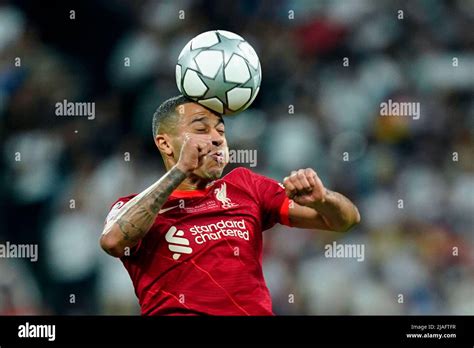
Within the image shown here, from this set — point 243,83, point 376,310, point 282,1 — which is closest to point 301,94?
Answer: point 282,1

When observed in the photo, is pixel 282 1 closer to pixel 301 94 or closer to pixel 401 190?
pixel 301 94

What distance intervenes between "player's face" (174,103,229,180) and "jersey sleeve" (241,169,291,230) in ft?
1.10

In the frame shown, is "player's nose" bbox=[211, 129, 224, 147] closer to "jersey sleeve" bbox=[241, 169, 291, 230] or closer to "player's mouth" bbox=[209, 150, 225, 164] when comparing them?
"player's mouth" bbox=[209, 150, 225, 164]

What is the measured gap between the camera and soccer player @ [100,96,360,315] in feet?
13.4

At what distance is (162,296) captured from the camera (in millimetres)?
4191

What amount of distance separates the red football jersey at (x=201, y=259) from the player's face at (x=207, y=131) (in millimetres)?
198

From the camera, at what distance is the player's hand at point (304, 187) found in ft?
12.9

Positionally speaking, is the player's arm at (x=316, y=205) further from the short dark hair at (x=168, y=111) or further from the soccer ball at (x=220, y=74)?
the short dark hair at (x=168, y=111)

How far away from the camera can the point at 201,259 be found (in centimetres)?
422

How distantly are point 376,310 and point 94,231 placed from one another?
7.46 ft

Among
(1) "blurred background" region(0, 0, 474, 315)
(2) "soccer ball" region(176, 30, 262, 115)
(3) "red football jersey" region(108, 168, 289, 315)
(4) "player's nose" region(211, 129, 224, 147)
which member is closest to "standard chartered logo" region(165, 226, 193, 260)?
(3) "red football jersey" region(108, 168, 289, 315)

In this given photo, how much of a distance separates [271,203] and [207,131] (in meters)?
0.52

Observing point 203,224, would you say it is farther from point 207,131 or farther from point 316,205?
point 316,205

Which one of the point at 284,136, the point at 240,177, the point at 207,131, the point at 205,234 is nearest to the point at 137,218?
the point at 205,234
